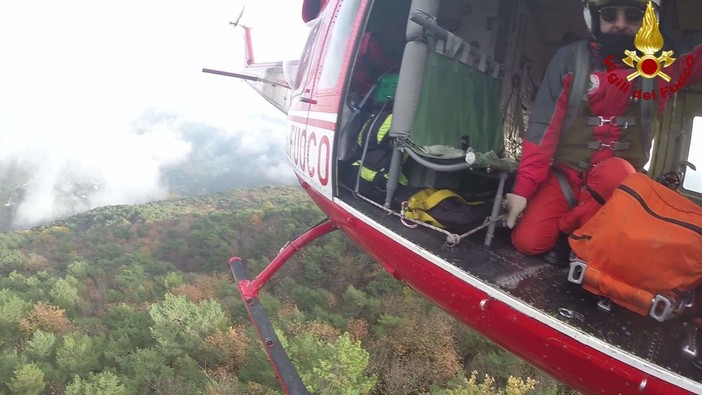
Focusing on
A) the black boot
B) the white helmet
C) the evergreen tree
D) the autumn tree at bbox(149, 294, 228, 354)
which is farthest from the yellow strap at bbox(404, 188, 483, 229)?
the evergreen tree

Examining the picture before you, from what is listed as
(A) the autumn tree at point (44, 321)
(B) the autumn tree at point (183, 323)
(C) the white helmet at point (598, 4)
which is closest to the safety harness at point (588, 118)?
(C) the white helmet at point (598, 4)

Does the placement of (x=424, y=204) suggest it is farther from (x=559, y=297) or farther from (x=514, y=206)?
(x=559, y=297)

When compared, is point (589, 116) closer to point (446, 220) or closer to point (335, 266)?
point (446, 220)

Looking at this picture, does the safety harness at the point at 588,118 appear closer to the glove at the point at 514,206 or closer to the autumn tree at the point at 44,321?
the glove at the point at 514,206

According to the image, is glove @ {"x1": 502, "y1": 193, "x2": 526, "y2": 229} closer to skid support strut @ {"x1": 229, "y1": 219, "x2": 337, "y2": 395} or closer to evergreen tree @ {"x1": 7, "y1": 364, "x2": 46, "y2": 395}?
skid support strut @ {"x1": 229, "y1": 219, "x2": 337, "y2": 395}

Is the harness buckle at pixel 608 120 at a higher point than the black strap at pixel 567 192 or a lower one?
higher

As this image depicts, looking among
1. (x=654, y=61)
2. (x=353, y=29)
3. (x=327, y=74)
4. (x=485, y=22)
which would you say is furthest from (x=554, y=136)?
(x=485, y=22)

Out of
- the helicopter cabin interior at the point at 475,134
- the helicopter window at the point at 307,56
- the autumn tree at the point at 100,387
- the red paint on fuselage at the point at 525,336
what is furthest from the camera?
the autumn tree at the point at 100,387
